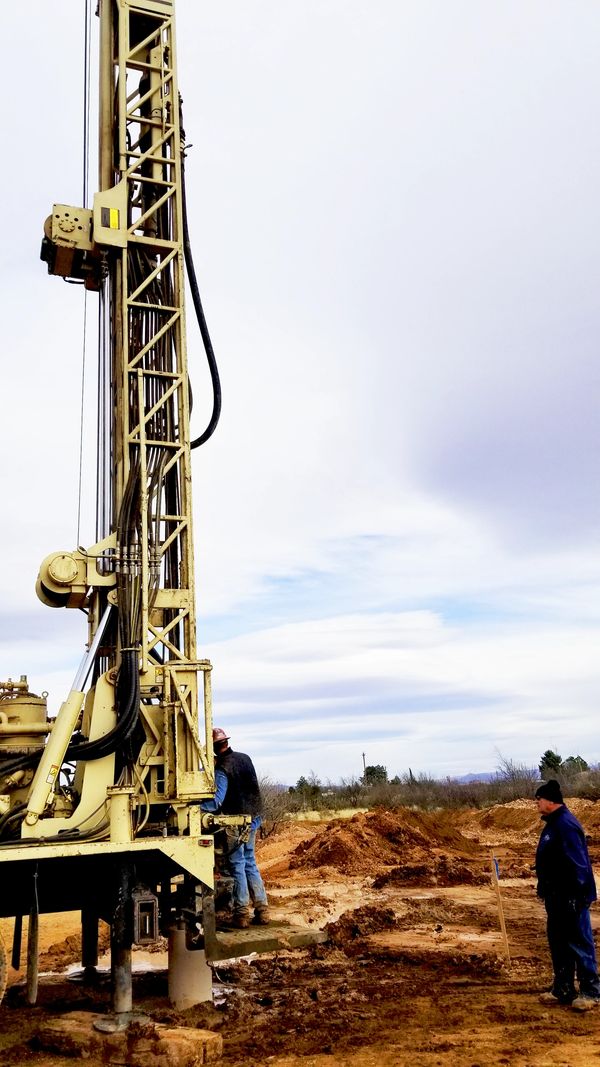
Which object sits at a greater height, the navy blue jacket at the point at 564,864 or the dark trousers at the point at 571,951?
the navy blue jacket at the point at 564,864

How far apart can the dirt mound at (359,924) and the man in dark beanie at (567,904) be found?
3.99 m

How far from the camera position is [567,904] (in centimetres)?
750

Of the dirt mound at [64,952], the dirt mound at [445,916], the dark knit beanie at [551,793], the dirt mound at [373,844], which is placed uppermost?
the dark knit beanie at [551,793]

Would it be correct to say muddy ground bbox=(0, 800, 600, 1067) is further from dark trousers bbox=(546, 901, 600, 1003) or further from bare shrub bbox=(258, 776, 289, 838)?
bare shrub bbox=(258, 776, 289, 838)

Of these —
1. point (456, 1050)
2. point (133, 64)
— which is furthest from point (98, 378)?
point (456, 1050)

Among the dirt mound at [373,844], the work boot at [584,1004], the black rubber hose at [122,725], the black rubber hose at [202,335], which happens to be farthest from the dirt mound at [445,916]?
the black rubber hose at [202,335]

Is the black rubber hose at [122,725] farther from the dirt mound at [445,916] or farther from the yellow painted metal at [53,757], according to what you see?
the dirt mound at [445,916]

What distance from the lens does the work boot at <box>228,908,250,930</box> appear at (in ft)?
28.3

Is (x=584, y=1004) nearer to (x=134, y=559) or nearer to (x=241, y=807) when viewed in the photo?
(x=241, y=807)

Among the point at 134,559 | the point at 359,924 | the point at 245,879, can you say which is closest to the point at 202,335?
the point at 134,559

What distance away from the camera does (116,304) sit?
29.0 ft

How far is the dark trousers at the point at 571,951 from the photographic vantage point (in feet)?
24.1

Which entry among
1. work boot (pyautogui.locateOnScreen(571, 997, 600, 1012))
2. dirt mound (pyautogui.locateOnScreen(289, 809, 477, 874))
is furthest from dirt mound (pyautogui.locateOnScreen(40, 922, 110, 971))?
dirt mound (pyautogui.locateOnScreen(289, 809, 477, 874))

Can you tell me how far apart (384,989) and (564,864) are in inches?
82.9
